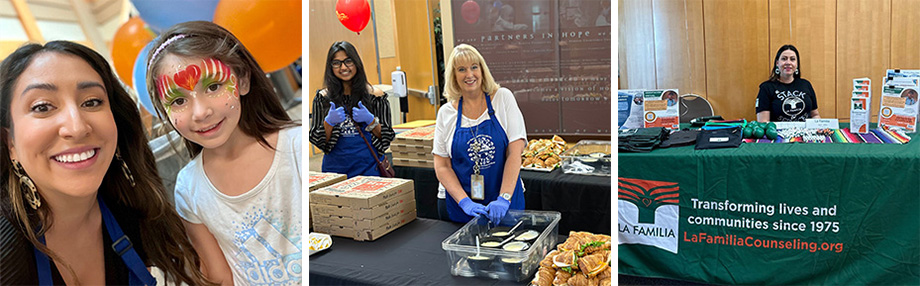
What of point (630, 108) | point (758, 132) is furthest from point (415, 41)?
point (758, 132)

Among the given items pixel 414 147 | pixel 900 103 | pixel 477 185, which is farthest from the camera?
pixel 900 103

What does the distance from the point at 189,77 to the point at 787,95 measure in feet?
12.4

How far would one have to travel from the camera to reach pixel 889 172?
2.58 m

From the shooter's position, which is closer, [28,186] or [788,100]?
[28,186]

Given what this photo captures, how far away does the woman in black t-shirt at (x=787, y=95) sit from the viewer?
3836 millimetres

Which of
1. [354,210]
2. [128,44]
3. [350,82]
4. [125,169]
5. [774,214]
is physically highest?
[128,44]

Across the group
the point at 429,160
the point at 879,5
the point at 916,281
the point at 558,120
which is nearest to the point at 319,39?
the point at 429,160

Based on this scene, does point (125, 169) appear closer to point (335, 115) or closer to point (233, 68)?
point (233, 68)

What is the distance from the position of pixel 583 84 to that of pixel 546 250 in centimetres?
92

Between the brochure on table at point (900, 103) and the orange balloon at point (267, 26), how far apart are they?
10.2 feet

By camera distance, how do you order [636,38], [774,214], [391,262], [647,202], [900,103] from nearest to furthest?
[391,262] → [774,214] → [647,202] → [900,103] → [636,38]

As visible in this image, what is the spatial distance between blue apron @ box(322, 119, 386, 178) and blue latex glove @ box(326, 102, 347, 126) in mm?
22

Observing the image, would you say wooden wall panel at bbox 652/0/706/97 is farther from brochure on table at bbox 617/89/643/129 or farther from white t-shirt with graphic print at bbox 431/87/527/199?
white t-shirt with graphic print at bbox 431/87/527/199

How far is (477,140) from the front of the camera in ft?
6.21
